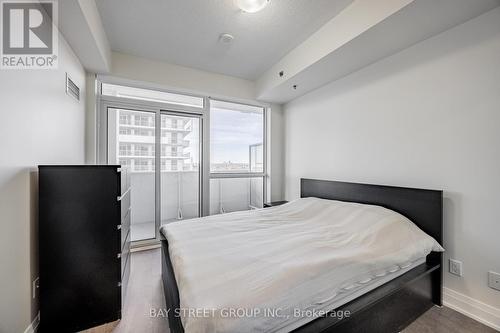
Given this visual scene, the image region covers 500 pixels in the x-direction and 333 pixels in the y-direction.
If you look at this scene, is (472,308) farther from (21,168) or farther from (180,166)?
(180,166)

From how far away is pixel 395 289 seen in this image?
4.61ft

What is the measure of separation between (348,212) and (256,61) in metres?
2.41

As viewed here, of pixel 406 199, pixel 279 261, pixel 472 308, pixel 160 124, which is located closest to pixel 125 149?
pixel 160 124

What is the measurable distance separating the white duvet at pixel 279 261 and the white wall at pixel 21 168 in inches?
35.9

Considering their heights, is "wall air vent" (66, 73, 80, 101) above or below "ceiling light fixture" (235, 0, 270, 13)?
below

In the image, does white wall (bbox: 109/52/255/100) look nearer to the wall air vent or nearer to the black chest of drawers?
the wall air vent

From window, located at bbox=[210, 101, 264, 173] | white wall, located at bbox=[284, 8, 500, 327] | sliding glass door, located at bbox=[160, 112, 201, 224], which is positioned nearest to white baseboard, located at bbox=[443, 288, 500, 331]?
white wall, located at bbox=[284, 8, 500, 327]

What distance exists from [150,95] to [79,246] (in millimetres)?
2349

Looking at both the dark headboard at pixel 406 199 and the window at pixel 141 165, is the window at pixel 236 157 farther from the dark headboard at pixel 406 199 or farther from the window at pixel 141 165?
the dark headboard at pixel 406 199

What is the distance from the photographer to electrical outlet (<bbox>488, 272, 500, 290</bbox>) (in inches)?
60.5

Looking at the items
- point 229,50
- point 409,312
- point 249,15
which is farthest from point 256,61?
point 409,312

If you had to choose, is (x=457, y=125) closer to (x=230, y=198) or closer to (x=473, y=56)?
(x=473, y=56)

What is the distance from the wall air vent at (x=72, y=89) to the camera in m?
1.97

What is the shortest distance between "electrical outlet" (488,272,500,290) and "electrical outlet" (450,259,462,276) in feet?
0.55
